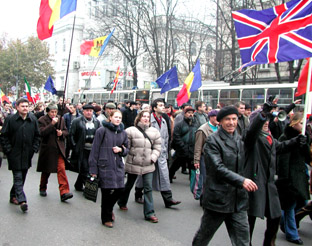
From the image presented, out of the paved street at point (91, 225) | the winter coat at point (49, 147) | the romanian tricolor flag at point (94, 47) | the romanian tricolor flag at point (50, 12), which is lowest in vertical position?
the paved street at point (91, 225)

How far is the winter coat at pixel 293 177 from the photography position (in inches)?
186

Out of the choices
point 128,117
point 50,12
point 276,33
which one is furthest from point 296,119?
point 128,117

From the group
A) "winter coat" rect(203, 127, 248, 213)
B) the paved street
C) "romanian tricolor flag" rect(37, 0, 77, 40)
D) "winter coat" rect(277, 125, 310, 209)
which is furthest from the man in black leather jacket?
"romanian tricolor flag" rect(37, 0, 77, 40)

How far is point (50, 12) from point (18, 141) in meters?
3.06

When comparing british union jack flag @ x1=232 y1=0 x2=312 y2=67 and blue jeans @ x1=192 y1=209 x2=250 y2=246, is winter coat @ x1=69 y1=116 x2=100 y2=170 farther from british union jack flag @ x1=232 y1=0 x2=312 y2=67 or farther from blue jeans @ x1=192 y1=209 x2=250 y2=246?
blue jeans @ x1=192 y1=209 x2=250 y2=246

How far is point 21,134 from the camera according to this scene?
19.5ft

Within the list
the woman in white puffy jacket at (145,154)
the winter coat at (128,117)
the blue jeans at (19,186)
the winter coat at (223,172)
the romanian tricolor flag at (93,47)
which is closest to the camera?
the winter coat at (223,172)

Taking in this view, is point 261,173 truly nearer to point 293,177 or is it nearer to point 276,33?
point 293,177

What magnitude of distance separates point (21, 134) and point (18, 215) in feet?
4.37

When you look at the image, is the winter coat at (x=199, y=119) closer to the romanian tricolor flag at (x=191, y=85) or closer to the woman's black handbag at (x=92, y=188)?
the romanian tricolor flag at (x=191, y=85)

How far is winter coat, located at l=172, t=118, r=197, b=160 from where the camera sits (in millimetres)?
7578

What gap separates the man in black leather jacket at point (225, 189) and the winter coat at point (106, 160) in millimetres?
1781

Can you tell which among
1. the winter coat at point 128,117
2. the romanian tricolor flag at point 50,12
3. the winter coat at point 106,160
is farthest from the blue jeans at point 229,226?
the winter coat at point 128,117

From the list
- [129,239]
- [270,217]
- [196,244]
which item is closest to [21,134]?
[129,239]
